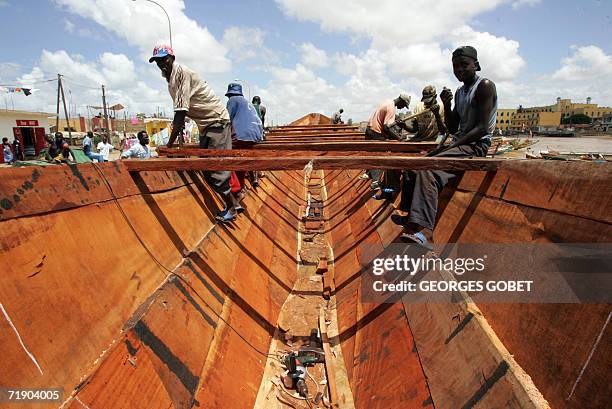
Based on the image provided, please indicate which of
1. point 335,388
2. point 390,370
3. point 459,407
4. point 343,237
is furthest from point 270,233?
point 459,407

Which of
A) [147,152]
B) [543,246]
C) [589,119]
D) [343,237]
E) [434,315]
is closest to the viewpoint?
[543,246]

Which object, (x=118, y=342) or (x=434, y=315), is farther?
(x=434, y=315)

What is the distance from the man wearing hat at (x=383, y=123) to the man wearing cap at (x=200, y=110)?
11.1ft

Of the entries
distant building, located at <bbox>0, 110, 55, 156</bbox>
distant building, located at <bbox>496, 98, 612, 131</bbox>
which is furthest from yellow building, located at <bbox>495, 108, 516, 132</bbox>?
distant building, located at <bbox>0, 110, 55, 156</bbox>

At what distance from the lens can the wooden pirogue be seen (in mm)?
1603

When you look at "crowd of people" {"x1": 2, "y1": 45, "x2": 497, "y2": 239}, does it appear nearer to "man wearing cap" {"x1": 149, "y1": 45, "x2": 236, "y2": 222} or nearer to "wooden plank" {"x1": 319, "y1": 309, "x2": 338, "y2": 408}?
"man wearing cap" {"x1": 149, "y1": 45, "x2": 236, "y2": 222}

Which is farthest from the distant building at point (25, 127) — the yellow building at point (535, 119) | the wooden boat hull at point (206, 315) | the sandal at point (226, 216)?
the yellow building at point (535, 119)

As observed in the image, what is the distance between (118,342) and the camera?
6.27ft

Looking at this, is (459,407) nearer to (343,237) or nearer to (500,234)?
(500,234)

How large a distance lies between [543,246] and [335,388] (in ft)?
6.62

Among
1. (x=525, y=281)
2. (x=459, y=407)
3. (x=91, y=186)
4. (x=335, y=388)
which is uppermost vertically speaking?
(x=91, y=186)

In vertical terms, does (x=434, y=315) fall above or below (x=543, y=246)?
below

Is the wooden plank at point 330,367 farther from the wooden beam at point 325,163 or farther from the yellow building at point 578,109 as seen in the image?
the yellow building at point 578,109

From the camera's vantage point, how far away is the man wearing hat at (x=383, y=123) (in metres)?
7.00
